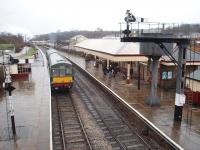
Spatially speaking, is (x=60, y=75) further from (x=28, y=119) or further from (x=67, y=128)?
(x=67, y=128)

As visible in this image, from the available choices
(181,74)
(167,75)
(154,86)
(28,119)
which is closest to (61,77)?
(28,119)

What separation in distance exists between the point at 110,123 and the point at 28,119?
507 centimetres

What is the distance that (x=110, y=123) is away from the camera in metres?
16.9

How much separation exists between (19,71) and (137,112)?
19.7 metres

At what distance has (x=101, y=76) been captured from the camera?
3206cm

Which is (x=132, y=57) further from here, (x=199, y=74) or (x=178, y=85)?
(x=178, y=85)

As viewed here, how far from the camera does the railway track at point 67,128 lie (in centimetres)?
1352

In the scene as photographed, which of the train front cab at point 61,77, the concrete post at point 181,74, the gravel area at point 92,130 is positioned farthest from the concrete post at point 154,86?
the train front cab at point 61,77

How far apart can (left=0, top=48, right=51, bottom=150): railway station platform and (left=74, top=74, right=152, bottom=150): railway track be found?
322 centimetres

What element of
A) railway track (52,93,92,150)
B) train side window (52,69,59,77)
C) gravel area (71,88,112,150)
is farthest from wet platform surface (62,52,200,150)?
train side window (52,69,59,77)

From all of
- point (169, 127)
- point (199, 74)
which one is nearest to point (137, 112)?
point (169, 127)

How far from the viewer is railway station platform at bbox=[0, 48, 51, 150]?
1280cm

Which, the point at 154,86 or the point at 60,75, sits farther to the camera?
the point at 60,75

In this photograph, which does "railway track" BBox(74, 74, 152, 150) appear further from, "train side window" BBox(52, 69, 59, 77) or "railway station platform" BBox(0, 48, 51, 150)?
"railway station platform" BBox(0, 48, 51, 150)
